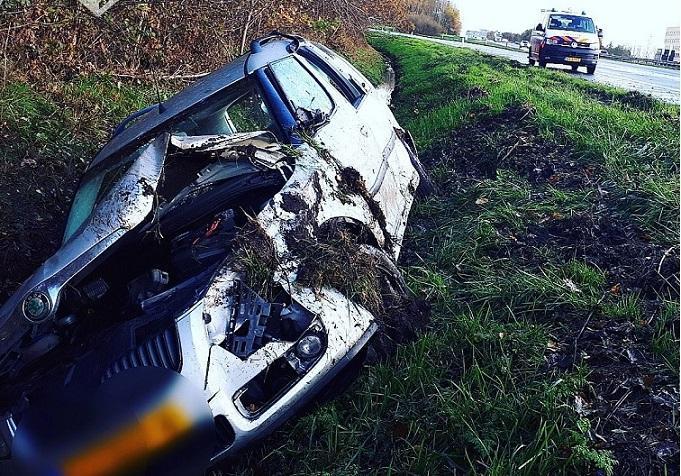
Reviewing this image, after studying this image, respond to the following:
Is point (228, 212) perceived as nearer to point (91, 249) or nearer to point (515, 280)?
point (91, 249)

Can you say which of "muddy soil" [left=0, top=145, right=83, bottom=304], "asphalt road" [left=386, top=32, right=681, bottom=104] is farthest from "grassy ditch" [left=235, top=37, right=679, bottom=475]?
"asphalt road" [left=386, top=32, right=681, bottom=104]

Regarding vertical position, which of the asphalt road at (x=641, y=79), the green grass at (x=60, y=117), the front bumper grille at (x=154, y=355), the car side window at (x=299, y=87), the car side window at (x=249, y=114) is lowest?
the asphalt road at (x=641, y=79)

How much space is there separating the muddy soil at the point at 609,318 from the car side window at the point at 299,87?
1.35 metres

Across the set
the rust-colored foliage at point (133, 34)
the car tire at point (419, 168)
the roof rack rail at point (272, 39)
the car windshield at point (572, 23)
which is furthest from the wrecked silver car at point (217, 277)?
the car windshield at point (572, 23)

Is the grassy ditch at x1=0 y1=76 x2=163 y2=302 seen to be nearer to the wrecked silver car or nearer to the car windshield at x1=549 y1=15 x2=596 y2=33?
the wrecked silver car

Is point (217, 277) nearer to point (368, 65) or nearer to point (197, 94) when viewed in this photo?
point (197, 94)

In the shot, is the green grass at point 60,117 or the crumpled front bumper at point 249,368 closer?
the crumpled front bumper at point 249,368

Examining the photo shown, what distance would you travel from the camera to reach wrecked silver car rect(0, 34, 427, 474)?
2.60 m

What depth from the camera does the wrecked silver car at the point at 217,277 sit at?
2.60 metres

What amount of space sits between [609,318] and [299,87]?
2372 millimetres

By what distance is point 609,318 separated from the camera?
3264mm

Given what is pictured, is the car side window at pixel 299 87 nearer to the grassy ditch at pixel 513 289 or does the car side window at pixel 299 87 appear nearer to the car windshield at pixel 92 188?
the car windshield at pixel 92 188

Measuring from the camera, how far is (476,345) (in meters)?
3.25

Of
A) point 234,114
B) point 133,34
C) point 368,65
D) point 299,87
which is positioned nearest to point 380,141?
point 299,87
